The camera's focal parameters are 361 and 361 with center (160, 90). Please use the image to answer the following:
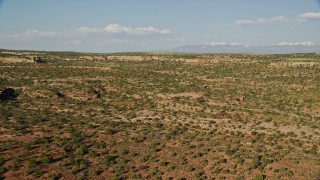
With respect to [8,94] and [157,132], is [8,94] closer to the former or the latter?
[8,94]

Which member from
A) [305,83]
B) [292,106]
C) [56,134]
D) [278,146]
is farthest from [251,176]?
[305,83]

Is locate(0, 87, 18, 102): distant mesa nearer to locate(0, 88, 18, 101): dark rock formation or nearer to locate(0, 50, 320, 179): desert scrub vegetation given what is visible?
locate(0, 88, 18, 101): dark rock formation

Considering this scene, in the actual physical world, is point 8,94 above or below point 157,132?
above

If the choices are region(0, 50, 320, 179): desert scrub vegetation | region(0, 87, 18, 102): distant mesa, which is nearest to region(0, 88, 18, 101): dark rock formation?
region(0, 87, 18, 102): distant mesa

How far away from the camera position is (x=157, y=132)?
35938 mm

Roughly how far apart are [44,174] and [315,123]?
1169 inches

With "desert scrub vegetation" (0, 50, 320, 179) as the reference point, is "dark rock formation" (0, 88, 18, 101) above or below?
above

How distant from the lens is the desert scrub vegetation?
2620 centimetres

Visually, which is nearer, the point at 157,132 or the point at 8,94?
the point at 157,132

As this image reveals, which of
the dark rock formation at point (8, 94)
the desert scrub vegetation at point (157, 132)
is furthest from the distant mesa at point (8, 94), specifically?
the desert scrub vegetation at point (157, 132)

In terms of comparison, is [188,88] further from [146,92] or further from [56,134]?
[56,134]

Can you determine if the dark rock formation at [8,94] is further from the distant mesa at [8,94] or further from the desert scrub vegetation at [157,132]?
the desert scrub vegetation at [157,132]

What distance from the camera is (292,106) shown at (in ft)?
166

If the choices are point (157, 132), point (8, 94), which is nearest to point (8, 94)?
point (8, 94)
